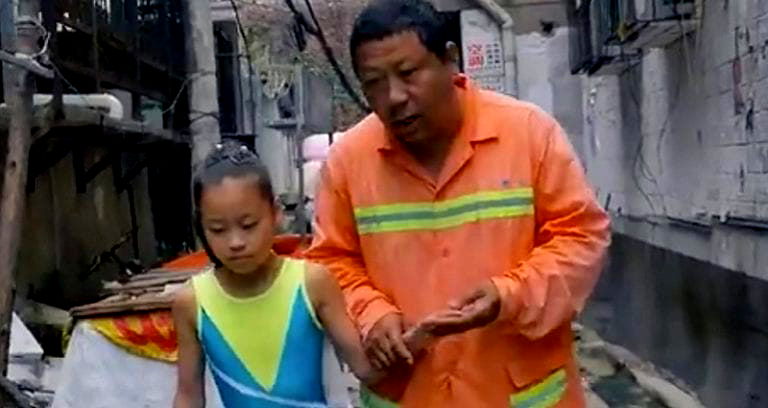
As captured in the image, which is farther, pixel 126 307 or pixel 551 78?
pixel 551 78

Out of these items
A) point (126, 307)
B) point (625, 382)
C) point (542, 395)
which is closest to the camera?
point (542, 395)

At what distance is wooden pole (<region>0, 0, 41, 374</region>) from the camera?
6969 millimetres

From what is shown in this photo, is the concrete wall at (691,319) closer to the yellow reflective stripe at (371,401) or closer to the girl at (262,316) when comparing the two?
the yellow reflective stripe at (371,401)

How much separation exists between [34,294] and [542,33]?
9.44m

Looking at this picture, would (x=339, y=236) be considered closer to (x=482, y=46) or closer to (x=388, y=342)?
(x=388, y=342)

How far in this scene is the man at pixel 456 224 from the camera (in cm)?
313

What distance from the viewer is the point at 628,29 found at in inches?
471

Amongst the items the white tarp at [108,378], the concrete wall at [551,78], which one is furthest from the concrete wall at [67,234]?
the concrete wall at [551,78]

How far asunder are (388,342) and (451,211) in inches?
12.3

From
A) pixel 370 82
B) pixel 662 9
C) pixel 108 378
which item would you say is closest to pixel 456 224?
pixel 370 82

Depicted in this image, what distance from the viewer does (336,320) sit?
3289 millimetres

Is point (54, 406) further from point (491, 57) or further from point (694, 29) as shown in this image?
point (491, 57)

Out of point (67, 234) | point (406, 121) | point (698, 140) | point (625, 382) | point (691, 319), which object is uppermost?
point (406, 121)

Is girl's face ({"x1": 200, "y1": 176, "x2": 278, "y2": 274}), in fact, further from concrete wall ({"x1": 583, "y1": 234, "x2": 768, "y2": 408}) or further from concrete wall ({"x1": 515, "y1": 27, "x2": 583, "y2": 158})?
concrete wall ({"x1": 515, "y1": 27, "x2": 583, "y2": 158})
